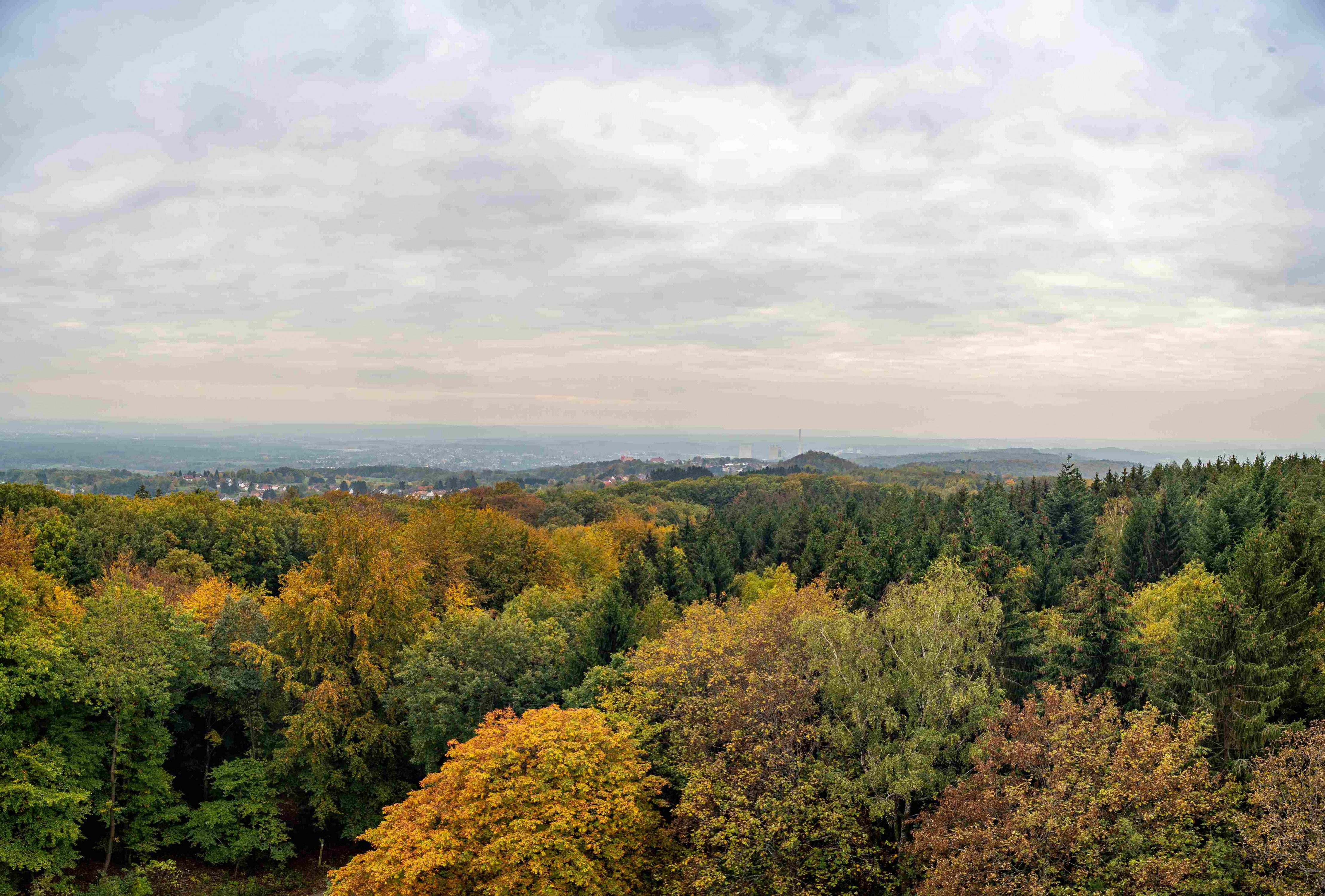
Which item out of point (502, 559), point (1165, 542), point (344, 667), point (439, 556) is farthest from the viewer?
point (502, 559)

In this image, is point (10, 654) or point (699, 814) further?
point (10, 654)

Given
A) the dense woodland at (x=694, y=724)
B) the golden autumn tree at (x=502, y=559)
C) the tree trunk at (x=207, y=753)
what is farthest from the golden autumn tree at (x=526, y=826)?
the golden autumn tree at (x=502, y=559)

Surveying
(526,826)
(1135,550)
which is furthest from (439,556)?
(1135,550)

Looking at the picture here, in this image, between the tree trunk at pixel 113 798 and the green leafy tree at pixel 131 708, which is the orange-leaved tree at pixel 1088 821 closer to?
the green leafy tree at pixel 131 708

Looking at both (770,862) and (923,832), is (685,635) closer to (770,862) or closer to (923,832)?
(770,862)

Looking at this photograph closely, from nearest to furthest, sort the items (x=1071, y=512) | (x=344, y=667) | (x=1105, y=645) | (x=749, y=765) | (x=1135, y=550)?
1. (x=749, y=765)
2. (x=1105, y=645)
3. (x=344, y=667)
4. (x=1135, y=550)
5. (x=1071, y=512)

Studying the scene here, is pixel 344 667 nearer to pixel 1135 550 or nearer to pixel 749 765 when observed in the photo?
pixel 749 765

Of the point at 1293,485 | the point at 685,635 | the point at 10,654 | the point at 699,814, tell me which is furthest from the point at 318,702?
the point at 1293,485

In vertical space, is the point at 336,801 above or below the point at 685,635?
below
